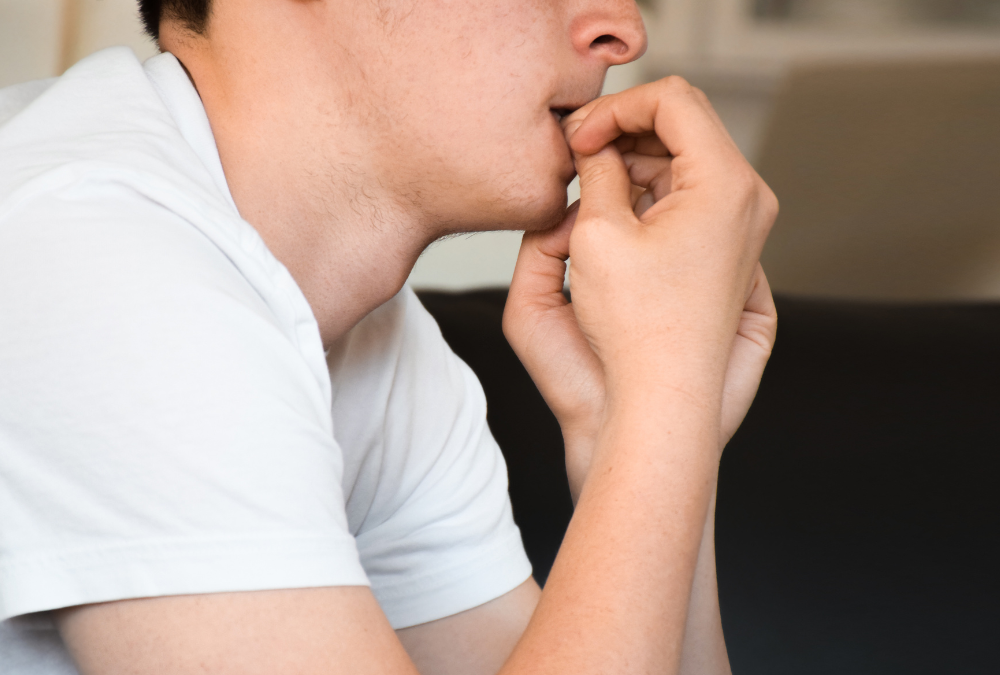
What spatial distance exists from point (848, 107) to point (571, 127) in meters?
1.05

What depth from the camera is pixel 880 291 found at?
1.61 metres

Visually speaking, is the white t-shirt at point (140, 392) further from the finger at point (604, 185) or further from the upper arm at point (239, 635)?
the finger at point (604, 185)

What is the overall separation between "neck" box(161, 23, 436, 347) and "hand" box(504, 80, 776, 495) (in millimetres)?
168

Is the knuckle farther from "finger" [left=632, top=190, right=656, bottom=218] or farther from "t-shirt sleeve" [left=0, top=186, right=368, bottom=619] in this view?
"t-shirt sleeve" [left=0, top=186, right=368, bottom=619]

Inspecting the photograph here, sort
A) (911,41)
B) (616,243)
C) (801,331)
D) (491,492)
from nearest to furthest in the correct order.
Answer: (616,243) → (491,492) → (801,331) → (911,41)

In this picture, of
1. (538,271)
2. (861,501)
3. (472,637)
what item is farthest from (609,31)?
(861,501)

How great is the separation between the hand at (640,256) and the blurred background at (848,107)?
0.87 metres

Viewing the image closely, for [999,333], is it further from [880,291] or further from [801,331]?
[880,291]

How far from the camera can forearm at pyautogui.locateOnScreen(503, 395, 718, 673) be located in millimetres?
513

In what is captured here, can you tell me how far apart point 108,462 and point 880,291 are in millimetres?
1552

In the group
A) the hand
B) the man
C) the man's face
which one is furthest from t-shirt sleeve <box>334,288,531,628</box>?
the man's face

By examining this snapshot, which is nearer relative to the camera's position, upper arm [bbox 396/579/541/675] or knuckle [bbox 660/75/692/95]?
knuckle [bbox 660/75/692/95]

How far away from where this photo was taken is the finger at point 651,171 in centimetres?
79

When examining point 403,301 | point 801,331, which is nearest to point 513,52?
point 403,301
